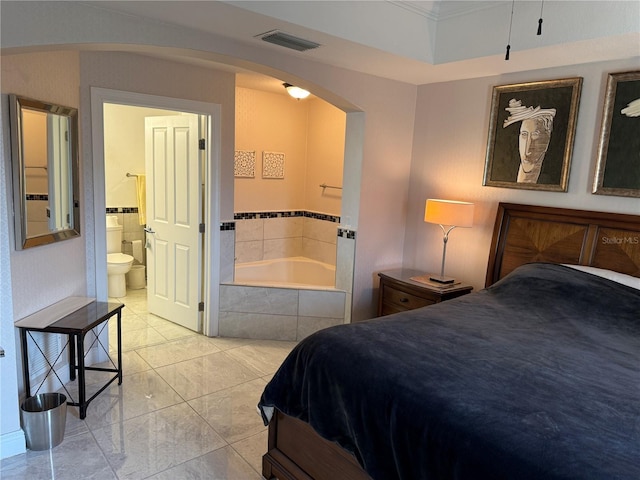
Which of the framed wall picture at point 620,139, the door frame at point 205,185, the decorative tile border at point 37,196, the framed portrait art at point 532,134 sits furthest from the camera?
the door frame at point 205,185

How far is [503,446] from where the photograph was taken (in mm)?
1362

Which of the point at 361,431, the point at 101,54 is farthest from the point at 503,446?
the point at 101,54

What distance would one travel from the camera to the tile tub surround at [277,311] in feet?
12.9

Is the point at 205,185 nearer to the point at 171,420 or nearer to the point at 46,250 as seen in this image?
the point at 46,250

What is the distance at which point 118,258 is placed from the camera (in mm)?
5070

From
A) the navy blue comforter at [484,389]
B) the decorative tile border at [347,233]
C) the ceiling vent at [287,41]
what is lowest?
the navy blue comforter at [484,389]

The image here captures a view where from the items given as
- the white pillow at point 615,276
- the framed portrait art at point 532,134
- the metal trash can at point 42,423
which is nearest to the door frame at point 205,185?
the metal trash can at point 42,423

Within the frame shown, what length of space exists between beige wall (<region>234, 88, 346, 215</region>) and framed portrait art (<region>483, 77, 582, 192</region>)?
1917 mm

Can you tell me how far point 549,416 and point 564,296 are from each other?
1.37 meters

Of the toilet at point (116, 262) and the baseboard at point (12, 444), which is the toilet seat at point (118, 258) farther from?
the baseboard at point (12, 444)

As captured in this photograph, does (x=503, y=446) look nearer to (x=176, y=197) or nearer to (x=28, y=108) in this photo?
(x=28, y=108)

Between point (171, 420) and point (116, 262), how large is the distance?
9.00 feet

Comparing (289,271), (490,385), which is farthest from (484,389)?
(289,271)

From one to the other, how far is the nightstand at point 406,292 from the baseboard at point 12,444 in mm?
2600
